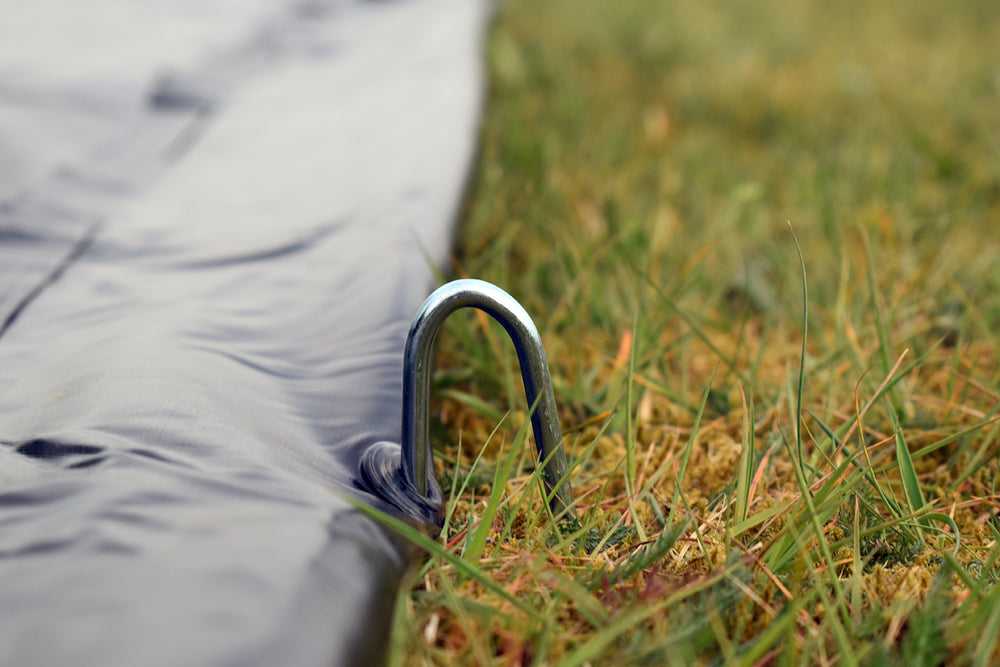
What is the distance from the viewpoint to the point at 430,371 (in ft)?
2.34

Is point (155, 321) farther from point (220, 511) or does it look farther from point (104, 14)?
point (104, 14)

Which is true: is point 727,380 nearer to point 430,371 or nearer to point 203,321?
point 430,371

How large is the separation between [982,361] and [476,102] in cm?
105

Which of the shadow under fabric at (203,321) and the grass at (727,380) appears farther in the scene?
the grass at (727,380)

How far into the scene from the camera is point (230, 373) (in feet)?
2.61

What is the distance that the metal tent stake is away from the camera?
67 centimetres

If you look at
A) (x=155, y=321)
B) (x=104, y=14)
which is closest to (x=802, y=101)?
(x=104, y=14)

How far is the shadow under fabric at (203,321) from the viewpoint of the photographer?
519mm

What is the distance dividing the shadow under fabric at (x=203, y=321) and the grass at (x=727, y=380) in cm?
11

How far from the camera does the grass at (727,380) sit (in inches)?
24.6

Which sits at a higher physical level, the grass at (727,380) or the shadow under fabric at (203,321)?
the shadow under fabric at (203,321)

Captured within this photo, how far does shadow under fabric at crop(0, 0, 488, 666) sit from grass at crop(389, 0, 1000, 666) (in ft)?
0.36

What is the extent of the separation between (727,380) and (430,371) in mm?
533

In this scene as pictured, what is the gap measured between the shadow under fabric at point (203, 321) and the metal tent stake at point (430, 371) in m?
0.08
